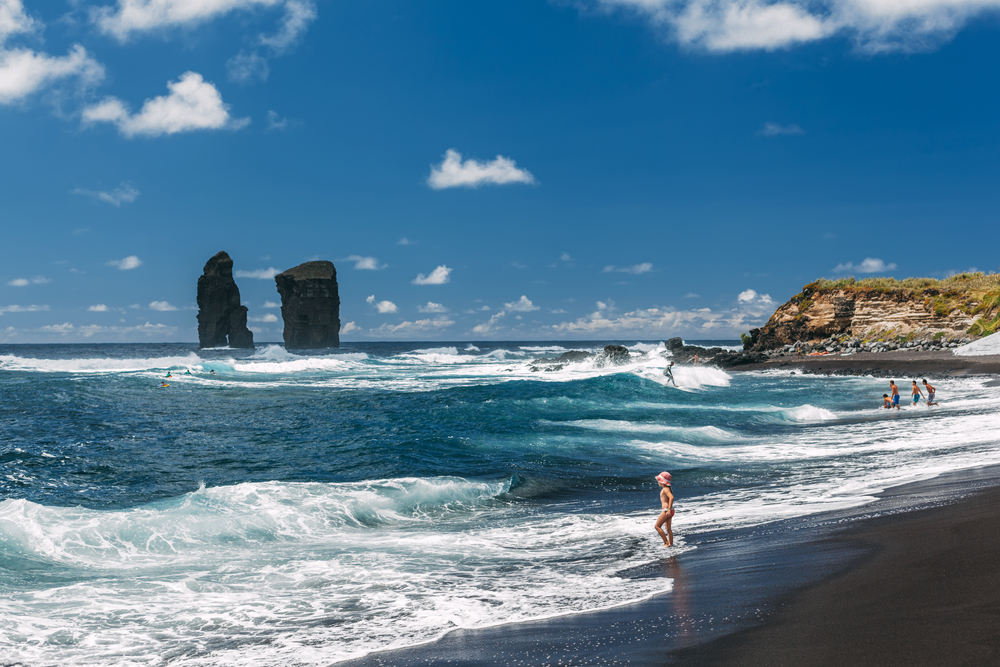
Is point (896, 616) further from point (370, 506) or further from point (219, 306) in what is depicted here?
point (219, 306)

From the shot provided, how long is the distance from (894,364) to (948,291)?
1520 centimetres

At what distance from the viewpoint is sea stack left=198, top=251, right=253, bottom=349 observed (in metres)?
115

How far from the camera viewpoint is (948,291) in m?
45.7

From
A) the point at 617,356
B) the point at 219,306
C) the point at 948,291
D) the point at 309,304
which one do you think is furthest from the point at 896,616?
the point at 219,306

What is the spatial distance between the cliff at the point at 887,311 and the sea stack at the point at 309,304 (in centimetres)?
8134

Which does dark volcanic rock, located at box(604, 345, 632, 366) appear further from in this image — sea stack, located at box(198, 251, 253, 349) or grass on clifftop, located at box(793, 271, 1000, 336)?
sea stack, located at box(198, 251, 253, 349)

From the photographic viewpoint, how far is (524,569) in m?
6.91

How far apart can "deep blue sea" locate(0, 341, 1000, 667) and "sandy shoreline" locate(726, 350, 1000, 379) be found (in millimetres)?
10171

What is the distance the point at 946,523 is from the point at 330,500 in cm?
865

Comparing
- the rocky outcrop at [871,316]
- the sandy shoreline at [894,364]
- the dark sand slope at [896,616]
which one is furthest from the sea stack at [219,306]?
the dark sand slope at [896,616]

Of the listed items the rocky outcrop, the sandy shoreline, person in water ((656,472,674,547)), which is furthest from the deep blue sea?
the rocky outcrop

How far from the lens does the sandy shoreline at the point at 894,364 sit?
1235 inches

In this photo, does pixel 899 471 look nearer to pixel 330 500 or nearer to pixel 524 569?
pixel 524 569

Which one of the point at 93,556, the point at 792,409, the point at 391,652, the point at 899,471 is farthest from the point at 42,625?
the point at 792,409
